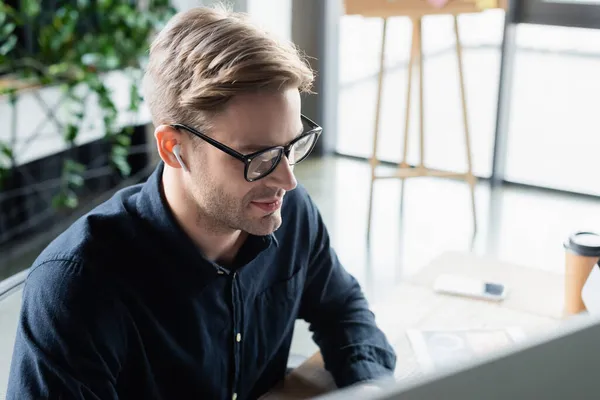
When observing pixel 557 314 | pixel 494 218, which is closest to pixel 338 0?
pixel 494 218

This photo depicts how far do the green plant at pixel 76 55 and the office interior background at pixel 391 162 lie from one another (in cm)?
5

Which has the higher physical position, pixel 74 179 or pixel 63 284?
pixel 63 284

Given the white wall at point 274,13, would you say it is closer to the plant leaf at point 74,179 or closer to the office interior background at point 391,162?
the office interior background at point 391,162

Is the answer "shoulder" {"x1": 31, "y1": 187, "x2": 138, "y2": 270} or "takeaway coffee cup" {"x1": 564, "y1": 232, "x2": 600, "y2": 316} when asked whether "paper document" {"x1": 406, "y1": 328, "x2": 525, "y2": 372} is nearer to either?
"takeaway coffee cup" {"x1": 564, "y1": 232, "x2": 600, "y2": 316}

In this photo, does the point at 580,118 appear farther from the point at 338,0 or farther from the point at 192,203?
the point at 192,203

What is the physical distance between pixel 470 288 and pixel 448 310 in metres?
0.11

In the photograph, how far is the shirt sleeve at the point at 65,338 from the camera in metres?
1.13

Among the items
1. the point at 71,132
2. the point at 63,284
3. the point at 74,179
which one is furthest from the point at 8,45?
the point at 63,284

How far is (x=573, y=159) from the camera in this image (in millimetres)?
4648

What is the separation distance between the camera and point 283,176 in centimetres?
135

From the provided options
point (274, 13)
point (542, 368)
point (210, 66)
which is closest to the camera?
point (542, 368)

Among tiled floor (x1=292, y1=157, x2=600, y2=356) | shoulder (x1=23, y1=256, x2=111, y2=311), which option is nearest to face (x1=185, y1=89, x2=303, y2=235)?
shoulder (x1=23, y1=256, x2=111, y2=311)

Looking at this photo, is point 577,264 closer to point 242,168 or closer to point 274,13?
point 242,168

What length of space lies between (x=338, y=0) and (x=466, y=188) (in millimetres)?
1353
